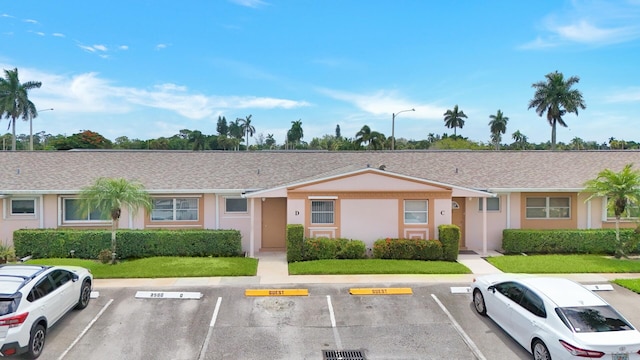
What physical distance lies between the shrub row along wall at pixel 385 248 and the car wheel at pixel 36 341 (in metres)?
8.80

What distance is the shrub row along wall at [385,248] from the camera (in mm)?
16578

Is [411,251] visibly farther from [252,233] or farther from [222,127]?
[222,127]

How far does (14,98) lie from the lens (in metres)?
66.8

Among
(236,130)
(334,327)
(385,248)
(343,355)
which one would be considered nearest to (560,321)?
(343,355)

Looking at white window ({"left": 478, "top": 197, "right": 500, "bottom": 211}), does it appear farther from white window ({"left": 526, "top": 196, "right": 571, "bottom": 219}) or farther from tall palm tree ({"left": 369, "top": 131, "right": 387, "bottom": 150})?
tall palm tree ({"left": 369, "top": 131, "right": 387, "bottom": 150})

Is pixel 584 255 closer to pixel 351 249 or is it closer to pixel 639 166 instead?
pixel 639 166

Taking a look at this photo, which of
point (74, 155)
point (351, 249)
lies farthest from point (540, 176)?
point (74, 155)

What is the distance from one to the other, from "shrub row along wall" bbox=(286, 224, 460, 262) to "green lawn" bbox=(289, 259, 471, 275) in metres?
0.42

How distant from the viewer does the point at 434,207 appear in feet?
57.5

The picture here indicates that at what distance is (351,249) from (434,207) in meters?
3.94

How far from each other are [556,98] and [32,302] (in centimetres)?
7272

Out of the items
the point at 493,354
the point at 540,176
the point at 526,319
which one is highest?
the point at 540,176

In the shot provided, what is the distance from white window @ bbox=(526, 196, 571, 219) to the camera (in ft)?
64.4

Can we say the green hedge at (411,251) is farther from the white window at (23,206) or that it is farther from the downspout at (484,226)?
the white window at (23,206)
